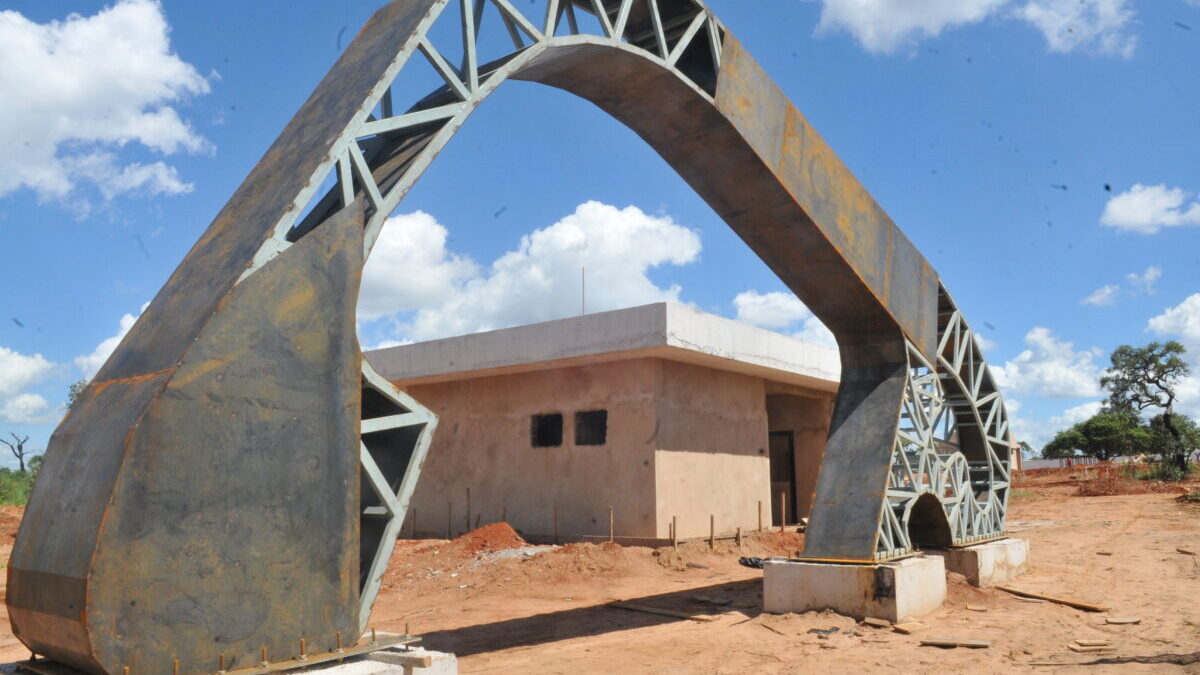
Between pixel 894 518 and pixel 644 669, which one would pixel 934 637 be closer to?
pixel 894 518

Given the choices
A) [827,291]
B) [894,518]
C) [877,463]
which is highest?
[827,291]

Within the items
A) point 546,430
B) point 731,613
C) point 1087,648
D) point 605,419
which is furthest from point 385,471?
point 546,430

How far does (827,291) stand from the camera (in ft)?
33.8

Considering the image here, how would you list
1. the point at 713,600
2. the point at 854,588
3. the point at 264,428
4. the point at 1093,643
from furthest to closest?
1. the point at 713,600
2. the point at 854,588
3. the point at 1093,643
4. the point at 264,428

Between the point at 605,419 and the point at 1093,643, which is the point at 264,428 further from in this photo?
the point at 605,419

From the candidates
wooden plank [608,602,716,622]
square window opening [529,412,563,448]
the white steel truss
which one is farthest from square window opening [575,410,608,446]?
the white steel truss

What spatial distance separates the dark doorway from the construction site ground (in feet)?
14.1

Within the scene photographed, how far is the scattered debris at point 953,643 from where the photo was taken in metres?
8.21

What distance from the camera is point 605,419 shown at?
1655 cm

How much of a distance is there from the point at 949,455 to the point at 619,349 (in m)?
5.82

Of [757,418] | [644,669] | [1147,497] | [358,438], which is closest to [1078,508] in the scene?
[1147,497]

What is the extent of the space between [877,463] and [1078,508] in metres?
18.8

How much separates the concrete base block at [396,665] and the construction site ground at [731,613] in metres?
3.29

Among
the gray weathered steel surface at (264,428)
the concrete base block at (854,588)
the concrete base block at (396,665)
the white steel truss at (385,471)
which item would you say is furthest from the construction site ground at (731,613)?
the gray weathered steel surface at (264,428)
